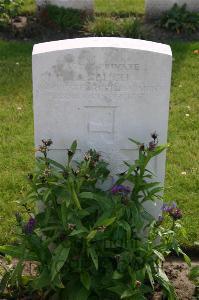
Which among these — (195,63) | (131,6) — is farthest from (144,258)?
(131,6)

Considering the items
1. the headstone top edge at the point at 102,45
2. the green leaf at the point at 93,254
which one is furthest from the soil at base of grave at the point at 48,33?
the green leaf at the point at 93,254

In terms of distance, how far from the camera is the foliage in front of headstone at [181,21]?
8.22m

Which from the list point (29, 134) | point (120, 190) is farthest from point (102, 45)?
point (29, 134)

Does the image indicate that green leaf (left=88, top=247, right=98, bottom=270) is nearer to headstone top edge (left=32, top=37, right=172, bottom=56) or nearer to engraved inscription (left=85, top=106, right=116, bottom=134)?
engraved inscription (left=85, top=106, right=116, bottom=134)

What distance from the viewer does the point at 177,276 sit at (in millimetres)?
3857

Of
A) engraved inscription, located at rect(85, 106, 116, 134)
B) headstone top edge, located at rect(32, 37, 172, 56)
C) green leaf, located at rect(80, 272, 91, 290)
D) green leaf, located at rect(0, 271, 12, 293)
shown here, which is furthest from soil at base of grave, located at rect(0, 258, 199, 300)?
headstone top edge, located at rect(32, 37, 172, 56)

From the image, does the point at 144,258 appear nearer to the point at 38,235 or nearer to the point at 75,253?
the point at 75,253

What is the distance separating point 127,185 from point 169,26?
5.08 m

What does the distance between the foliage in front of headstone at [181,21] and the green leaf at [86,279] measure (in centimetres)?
562

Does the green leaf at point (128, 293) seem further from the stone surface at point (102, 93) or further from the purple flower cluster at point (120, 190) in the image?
the stone surface at point (102, 93)

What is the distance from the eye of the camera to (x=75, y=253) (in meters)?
3.24

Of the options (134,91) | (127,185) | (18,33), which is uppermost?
(18,33)

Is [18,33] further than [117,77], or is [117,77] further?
[18,33]

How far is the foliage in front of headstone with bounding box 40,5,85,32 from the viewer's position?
8109 mm
